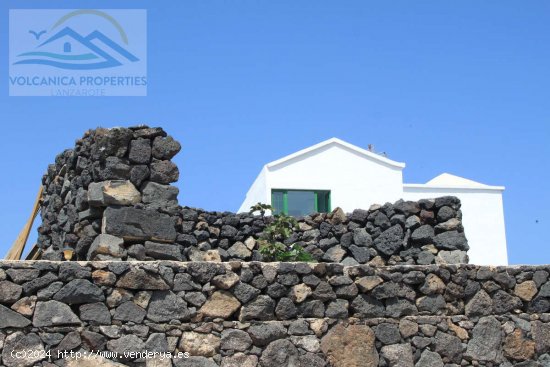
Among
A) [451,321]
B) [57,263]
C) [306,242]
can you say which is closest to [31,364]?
[57,263]

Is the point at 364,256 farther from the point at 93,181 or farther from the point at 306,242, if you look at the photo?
the point at 93,181

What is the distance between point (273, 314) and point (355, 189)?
1312 centimetres

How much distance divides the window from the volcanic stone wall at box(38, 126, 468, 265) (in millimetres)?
6245

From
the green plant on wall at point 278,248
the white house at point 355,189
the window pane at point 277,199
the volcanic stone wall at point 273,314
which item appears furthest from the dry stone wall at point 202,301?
the white house at point 355,189

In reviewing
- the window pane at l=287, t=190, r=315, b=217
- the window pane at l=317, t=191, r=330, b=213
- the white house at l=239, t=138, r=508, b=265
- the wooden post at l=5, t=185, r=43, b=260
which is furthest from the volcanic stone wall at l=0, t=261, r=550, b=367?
the window pane at l=317, t=191, r=330, b=213

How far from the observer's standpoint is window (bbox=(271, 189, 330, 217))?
1994cm

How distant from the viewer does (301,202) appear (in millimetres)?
20391

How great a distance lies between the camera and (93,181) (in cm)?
1019

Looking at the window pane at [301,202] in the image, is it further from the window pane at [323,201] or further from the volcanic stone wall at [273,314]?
the volcanic stone wall at [273,314]

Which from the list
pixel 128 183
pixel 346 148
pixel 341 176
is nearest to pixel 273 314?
pixel 128 183

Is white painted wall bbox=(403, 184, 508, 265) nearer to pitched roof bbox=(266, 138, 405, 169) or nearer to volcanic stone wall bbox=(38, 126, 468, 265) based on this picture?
pitched roof bbox=(266, 138, 405, 169)

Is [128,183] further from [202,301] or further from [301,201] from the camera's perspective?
[301,201]

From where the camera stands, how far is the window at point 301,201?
1994 centimetres

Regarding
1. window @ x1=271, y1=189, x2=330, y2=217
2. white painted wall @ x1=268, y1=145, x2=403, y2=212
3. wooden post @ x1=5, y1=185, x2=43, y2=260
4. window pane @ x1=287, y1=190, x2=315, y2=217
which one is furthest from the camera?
white painted wall @ x1=268, y1=145, x2=403, y2=212
